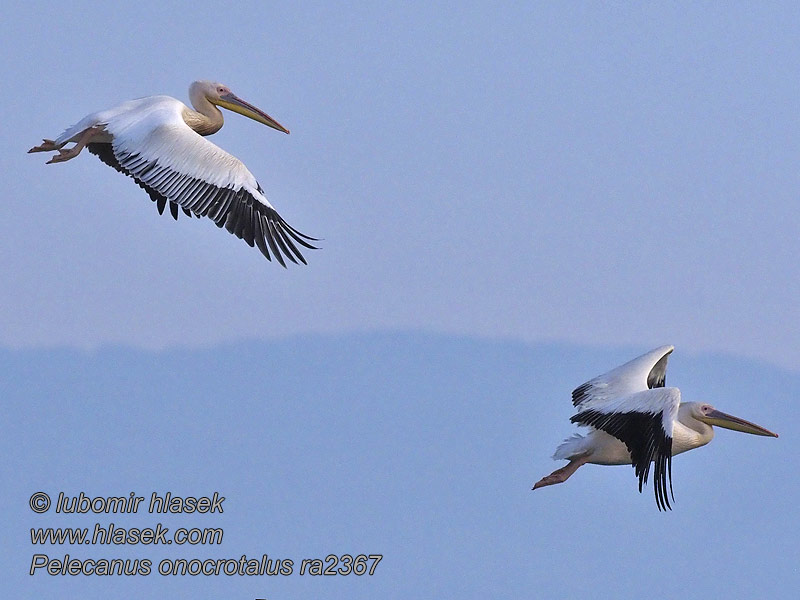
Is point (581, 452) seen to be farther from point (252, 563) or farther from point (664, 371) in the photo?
point (252, 563)

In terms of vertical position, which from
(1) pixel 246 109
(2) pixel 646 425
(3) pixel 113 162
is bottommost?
(2) pixel 646 425

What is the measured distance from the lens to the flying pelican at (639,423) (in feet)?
44.1

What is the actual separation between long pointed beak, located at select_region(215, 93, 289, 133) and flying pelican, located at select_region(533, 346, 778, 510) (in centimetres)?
368

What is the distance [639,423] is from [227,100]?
4.91 meters

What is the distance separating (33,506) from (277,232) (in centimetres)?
327

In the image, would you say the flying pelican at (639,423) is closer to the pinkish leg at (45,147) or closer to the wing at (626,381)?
the wing at (626,381)

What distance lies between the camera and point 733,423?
15383 millimetres

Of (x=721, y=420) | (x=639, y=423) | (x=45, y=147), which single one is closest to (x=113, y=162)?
(x=45, y=147)

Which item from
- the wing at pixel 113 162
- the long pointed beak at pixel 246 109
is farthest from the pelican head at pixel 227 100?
the wing at pixel 113 162

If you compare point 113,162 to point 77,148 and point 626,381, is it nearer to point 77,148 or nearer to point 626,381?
point 77,148

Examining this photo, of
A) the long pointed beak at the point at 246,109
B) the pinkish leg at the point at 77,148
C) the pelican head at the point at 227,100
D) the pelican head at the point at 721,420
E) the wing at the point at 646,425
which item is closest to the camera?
the wing at the point at 646,425

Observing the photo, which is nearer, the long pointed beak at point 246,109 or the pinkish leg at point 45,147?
the pinkish leg at point 45,147

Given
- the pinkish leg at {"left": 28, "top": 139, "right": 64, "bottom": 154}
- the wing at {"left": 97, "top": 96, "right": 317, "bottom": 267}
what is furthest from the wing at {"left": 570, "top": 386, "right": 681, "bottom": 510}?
the pinkish leg at {"left": 28, "top": 139, "right": 64, "bottom": 154}

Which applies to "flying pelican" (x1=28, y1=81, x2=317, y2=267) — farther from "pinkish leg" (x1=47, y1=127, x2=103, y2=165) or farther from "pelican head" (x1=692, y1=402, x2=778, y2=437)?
"pelican head" (x1=692, y1=402, x2=778, y2=437)
